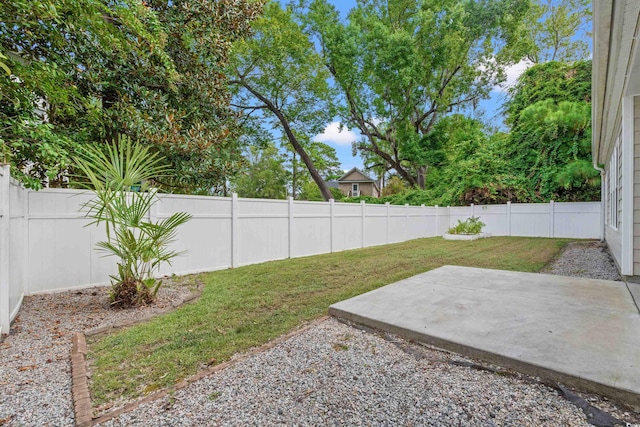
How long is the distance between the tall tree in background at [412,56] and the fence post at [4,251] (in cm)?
1574

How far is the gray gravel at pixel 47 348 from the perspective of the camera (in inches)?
66.6

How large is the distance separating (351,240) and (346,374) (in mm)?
7039

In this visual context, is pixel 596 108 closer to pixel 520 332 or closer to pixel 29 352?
pixel 520 332

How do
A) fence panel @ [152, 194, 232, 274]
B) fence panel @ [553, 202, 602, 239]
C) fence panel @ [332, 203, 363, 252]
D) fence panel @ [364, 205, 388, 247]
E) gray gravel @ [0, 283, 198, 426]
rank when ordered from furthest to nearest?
1. fence panel @ [553, 202, 602, 239]
2. fence panel @ [364, 205, 388, 247]
3. fence panel @ [332, 203, 363, 252]
4. fence panel @ [152, 194, 232, 274]
5. gray gravel @ [0, 283, 198, 426]

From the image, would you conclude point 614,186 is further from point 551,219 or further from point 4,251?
point 4,251

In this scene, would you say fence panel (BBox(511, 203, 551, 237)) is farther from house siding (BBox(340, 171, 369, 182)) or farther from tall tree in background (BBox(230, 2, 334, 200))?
house siding (BBox(340, 171, 369, 182))

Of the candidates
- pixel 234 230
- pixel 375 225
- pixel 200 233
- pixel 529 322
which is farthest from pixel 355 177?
pixel 529 322

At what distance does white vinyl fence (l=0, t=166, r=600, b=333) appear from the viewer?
3.22 m

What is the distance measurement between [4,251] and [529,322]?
15.2 feet

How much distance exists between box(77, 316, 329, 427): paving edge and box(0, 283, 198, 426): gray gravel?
40 mm

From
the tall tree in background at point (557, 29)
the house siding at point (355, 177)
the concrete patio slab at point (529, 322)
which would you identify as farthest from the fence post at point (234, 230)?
the house siding at point (355, 177)

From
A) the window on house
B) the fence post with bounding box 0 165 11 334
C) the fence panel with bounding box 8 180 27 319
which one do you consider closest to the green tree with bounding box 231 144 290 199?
the window on house

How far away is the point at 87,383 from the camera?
6.37 ft

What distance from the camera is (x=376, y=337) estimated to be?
2.60m
